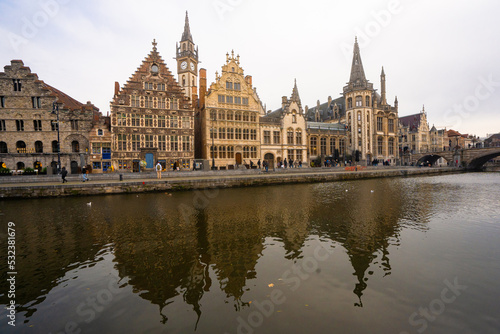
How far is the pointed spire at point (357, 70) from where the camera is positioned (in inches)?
2424

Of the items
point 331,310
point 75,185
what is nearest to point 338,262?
point 331,310

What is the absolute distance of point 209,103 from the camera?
40500mm

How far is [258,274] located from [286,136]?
4345cm

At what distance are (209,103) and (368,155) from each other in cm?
4425

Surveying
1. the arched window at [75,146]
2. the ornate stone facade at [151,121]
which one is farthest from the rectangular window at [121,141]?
the arched window at [75,146]

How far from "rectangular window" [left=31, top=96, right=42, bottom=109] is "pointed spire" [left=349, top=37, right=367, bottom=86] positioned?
66631 mm

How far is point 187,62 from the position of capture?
5844cm

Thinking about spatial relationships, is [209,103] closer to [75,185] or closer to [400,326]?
[75,185]

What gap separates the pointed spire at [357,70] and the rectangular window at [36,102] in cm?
6663

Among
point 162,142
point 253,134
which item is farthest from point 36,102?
point 253,134

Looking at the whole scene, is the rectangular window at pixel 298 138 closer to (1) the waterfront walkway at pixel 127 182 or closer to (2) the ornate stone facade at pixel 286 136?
(2) the ornate stone facade at pixel 286 136

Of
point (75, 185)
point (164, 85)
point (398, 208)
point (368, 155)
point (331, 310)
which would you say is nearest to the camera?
point (331, 310)

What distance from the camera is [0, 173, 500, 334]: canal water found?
15.2 feet

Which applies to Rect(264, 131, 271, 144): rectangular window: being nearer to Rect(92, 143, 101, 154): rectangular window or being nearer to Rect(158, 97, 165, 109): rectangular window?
Rect(158, 97, 165, 109): rectangular window
